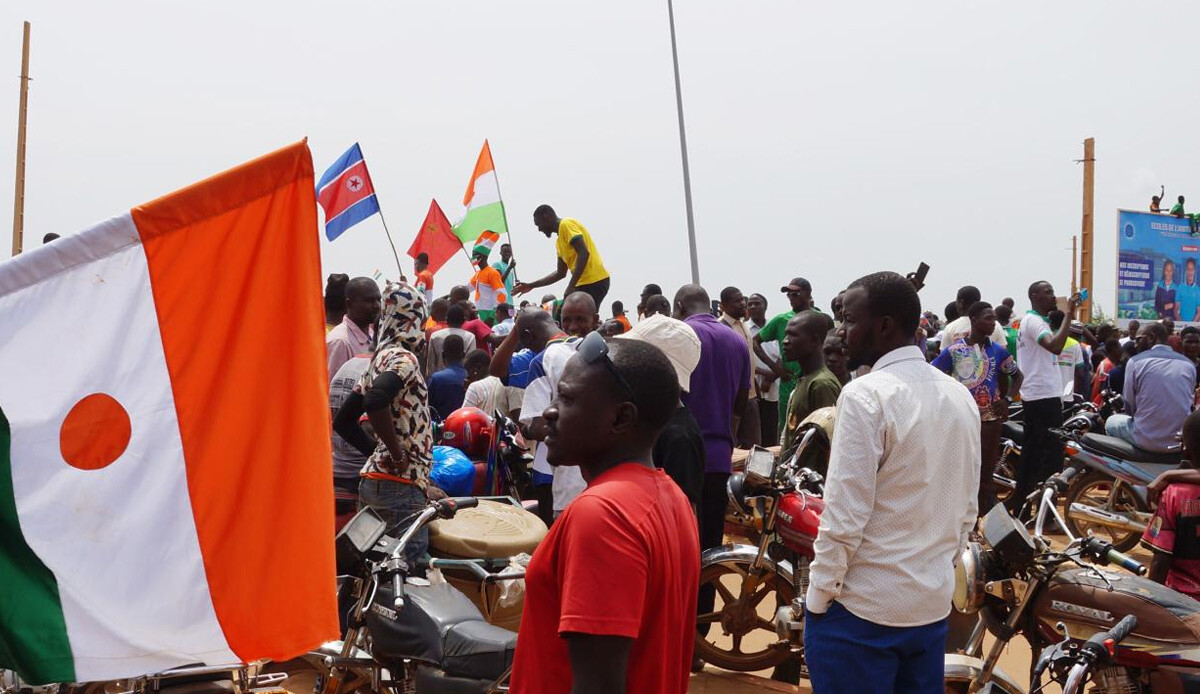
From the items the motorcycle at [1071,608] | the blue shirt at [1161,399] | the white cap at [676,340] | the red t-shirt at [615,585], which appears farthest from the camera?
the blue shirt at [1161,399]

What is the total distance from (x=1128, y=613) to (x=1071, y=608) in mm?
215

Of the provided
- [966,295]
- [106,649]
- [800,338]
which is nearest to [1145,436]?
[966,295]

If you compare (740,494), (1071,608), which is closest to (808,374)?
(740,494)

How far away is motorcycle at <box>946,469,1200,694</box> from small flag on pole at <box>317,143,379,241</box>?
25.0ft

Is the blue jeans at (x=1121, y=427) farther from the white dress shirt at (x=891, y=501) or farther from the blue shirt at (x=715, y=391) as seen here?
the white dress shirt at (x=891, y=501)

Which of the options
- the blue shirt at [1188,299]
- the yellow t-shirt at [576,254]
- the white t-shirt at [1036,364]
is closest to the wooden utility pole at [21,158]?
the yellow t-shirt at [576,254]

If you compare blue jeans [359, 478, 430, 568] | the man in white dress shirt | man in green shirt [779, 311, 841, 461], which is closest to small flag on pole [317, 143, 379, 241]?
man in green shirt [779, 311, 841, 461]

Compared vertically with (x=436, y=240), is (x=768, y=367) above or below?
below

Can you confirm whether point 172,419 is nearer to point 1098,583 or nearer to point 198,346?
point 198,346

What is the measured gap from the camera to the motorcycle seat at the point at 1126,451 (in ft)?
34.7

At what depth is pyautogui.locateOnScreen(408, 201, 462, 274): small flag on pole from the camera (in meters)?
16.2

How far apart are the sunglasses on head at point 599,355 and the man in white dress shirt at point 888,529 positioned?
1236 mm

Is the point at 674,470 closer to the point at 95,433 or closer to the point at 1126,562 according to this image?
the point at 1126,562

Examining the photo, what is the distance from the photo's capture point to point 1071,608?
4.85m
